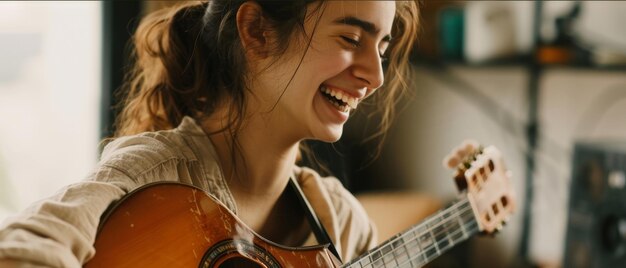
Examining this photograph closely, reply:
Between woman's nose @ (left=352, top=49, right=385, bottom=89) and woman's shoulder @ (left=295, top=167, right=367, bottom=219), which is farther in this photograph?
woman's shoulder @ (left=295, top=167, right=367, bottom=219)

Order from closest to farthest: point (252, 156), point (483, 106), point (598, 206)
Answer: point (252, 156), point (598, 206), point (483, 106)

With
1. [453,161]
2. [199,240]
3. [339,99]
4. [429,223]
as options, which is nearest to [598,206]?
[453,161]

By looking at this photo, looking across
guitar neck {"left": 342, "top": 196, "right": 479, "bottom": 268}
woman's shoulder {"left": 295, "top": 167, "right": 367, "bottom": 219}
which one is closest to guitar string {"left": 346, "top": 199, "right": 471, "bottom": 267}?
guitar neck {"left": 342, "top": 196, "right": 479, "bottom": 268}

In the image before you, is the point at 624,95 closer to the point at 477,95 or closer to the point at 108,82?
the point at 477,95

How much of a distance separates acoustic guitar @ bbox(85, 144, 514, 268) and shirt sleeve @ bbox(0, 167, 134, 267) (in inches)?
0.7

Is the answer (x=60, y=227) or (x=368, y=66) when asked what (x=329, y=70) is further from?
(x=60, y=227)

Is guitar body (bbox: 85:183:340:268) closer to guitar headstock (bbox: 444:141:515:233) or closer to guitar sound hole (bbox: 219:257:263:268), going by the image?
guitar sound hole (bbox: 219:257:263:268)

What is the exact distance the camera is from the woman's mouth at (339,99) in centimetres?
82

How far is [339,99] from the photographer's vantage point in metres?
0.83

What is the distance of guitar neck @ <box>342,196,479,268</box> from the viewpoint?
34.8 inches

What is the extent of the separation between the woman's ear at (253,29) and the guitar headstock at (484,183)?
0.35 metres

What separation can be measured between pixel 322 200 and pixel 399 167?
194cm

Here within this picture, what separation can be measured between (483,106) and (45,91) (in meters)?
1.45

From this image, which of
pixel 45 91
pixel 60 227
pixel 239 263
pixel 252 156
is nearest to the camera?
pixel 60 227
